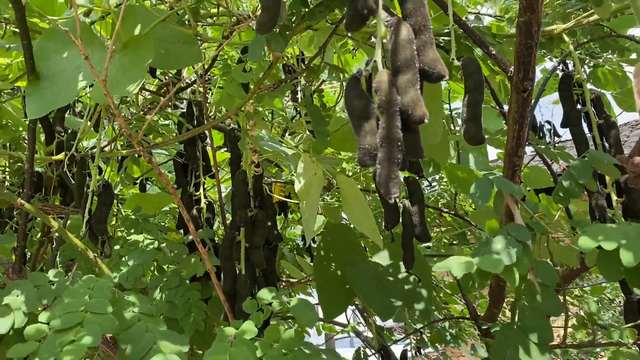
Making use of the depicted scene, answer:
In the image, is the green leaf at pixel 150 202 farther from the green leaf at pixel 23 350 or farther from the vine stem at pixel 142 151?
the green leaf at pixel 23 350

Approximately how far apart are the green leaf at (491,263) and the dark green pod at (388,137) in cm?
31

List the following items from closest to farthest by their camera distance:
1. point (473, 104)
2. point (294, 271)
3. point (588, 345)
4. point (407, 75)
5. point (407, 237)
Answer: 1. point (407, 75)
2. point (473, 104)
3. point (407, 237)
4. point (588, 345)
5. point (294, 271)

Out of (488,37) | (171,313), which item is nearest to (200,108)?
(171,313)

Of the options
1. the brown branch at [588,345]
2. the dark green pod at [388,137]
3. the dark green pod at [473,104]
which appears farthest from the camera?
the brown branch at [588,345]

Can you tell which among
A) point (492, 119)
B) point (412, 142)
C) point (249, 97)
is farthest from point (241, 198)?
point (492, 119)

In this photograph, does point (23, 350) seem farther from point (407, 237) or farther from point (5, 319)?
point (407, 237)

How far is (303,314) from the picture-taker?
71 centimetres

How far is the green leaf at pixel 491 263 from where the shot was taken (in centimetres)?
67

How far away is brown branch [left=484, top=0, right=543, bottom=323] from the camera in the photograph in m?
0.64

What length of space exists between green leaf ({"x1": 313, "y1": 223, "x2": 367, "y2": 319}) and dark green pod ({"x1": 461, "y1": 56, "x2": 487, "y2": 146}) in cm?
41

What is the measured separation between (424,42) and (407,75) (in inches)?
1.6

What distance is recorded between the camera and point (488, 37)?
3.11 ft


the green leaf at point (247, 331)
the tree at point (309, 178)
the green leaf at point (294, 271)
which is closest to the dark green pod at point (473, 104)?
the tree at point (309, 178)

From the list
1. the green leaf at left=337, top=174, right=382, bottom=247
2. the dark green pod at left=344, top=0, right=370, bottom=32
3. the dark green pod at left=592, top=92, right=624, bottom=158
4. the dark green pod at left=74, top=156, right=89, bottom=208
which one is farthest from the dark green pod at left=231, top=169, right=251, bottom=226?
the dark green pod at left=592, top=92, right=624, bottom=158
